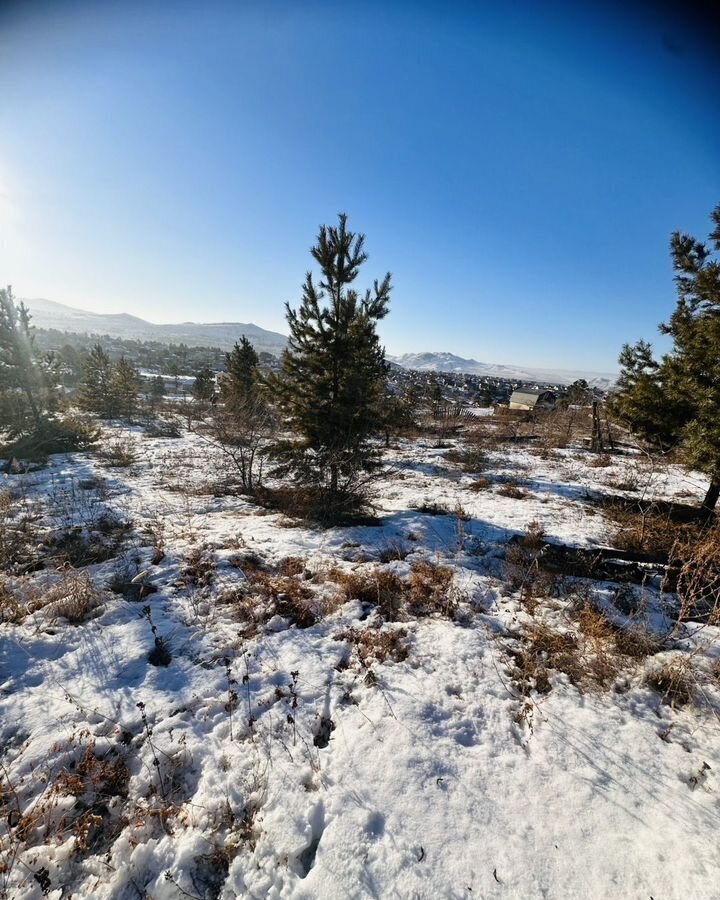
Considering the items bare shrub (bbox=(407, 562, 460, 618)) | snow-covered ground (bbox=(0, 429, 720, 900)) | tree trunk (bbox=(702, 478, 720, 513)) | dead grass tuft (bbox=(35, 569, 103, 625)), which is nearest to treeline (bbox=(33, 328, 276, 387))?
dead grass tuft (bbox=(35, 569, 103, 625))

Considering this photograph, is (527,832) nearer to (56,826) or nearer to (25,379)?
(56,826)

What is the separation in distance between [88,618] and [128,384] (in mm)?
27460

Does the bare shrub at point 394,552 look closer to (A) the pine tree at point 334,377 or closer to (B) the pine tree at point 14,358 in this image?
(A) the pine tree at point 334,377

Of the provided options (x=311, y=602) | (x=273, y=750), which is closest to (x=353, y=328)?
(x=311, y=602)

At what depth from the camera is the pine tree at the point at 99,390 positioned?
2603cm

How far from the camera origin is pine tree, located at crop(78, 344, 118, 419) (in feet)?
85.4

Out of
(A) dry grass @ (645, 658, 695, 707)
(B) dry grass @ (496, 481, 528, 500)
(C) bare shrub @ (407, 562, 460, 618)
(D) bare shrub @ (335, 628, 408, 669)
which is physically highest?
(A) dry grass @ (645, 658, 695, 707)

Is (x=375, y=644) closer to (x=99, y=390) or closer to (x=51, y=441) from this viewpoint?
(x=51, y=441)

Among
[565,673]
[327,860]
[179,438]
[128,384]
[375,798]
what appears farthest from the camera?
[128,384]

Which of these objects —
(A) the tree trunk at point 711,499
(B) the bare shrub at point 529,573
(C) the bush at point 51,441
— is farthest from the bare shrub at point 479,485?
(C) the bush at point 51,441

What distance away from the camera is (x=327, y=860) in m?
2.31

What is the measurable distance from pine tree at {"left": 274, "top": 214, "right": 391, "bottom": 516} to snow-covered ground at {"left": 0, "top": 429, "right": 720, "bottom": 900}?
440 cm

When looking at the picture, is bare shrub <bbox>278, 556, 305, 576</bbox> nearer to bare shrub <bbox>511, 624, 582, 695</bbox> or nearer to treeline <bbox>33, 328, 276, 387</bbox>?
bare shrub <bbox>511, 624, 582, 695</bbox>

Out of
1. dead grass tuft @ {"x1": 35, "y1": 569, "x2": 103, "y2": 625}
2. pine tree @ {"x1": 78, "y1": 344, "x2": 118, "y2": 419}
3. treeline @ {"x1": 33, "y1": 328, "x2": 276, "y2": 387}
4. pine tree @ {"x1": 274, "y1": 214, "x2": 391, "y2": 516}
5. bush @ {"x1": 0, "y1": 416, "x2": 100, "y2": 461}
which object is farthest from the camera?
treeline @ {"x1": 33, "y1": 328, "x2": 276, "y2": 387}
